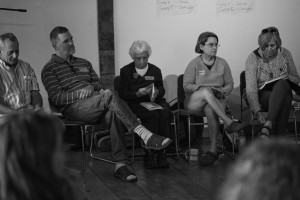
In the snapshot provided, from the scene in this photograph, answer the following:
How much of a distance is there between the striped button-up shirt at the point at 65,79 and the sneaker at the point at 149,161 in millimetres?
717

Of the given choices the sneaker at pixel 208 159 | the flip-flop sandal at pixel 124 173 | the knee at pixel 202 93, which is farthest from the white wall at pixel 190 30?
the flip-flop sandal at pixel 124 173

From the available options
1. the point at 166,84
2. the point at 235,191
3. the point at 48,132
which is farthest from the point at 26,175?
the point at 166,84

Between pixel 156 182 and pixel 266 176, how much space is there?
3227 millimetres

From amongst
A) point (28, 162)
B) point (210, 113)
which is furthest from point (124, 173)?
point (28, 162)

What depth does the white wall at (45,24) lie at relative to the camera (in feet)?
17.7

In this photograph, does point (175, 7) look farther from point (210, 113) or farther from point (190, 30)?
point (210, 113)

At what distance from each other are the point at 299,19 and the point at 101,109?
10.6 feet

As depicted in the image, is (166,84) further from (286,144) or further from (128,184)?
(286,144)

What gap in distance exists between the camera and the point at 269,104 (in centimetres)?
490

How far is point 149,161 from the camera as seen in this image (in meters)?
4.67

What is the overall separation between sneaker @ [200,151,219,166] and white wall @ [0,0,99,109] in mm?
1650

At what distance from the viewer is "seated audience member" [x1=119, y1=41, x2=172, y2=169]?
4.70 m

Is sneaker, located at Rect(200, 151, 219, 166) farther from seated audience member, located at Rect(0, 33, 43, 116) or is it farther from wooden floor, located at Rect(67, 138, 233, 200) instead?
seated audience member, located at Rect(0, 33, 43, 116)

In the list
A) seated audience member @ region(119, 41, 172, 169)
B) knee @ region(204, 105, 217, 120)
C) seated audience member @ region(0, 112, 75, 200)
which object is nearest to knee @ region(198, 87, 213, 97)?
knee @ region(204, 105, 217, 120)
